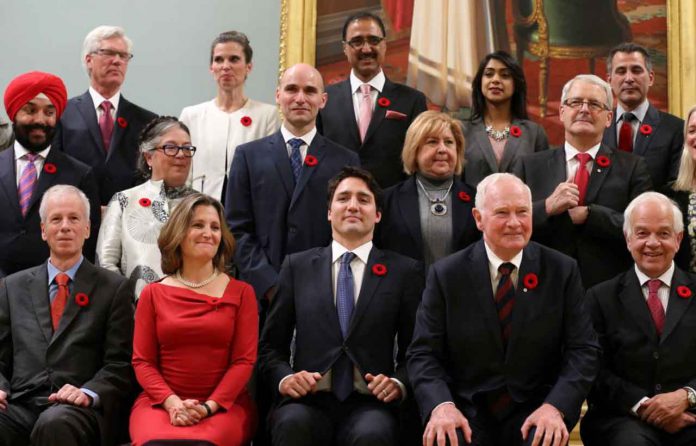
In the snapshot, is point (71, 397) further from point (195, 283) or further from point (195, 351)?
point (195, 283)

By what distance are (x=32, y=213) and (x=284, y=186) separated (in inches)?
47.9

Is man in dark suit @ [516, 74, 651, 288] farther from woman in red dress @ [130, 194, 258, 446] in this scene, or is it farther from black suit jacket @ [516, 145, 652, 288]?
woman in red dress @ [130, 194, 258, 446]

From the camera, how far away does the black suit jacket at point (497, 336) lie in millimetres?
4297

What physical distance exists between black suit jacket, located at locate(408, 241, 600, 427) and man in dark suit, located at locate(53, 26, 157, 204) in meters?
1.93

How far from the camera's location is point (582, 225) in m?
4.95

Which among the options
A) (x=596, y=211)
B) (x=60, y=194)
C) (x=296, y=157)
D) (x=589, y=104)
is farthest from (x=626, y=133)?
(x=60, y=194)

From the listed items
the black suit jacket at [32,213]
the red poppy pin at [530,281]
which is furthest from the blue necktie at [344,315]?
the black suit jacket at [32,213]

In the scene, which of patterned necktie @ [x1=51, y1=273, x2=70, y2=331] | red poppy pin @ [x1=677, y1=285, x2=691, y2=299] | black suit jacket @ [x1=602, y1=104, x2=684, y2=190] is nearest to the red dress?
patterned necktie @ [x1=51, y1=273, x2=70, y2=331]

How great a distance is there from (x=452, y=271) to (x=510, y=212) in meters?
0.34

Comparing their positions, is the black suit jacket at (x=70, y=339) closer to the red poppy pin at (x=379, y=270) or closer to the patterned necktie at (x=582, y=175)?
the red poppy pin at (x=379, y=270)

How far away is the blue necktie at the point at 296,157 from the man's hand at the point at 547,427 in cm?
171

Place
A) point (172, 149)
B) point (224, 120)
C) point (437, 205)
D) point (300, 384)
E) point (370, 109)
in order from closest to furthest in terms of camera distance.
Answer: point (300, 384)
point (437, 205)
point (172, 149)
point (370, 109)
point (224, 120)

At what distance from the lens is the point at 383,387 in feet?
14.5

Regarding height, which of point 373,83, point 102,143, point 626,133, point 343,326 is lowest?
point 343,326
